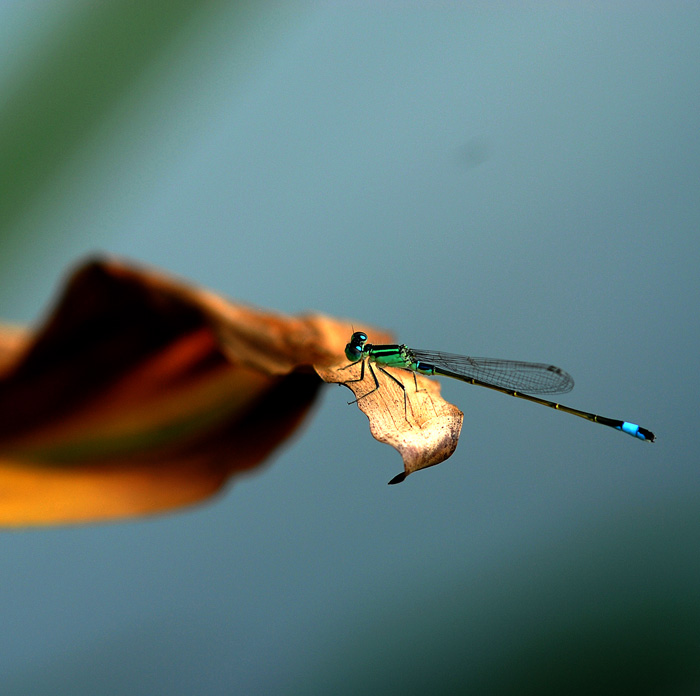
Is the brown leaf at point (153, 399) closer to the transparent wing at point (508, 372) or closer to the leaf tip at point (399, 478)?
the leaf tip at point (399, 478)

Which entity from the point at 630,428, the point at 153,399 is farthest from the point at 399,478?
the point at 630,428

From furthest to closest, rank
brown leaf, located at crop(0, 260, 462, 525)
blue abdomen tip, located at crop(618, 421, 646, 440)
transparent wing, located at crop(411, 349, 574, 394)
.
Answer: transparent wing, located at crop(411, 349, 574, 394)
blue abdomen tip, located at crop(618, 421, 646, 440)
brown leaf, located at crop(0, 260, 462, 525)

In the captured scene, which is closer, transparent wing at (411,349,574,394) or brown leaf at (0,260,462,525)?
brown leaf at (0,260,462,525)

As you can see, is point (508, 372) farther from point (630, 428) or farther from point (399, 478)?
point (399, 478)

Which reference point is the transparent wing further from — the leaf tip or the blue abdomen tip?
the leaf tip

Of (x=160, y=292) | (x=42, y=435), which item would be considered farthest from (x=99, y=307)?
(x=42, y=435)

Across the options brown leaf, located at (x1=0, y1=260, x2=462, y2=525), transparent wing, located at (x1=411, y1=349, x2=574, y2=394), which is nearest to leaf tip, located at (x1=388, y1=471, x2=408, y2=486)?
brown leaf, located at (x1=0, y1=260, x2=462, y2=525)

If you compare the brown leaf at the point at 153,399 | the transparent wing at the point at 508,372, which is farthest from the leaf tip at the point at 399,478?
the transparent wing at the point at 508,372
